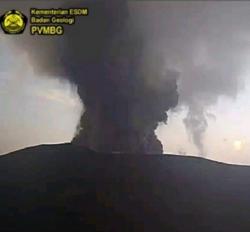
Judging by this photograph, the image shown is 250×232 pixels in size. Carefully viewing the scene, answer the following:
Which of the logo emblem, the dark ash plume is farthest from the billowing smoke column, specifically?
the logo emblem

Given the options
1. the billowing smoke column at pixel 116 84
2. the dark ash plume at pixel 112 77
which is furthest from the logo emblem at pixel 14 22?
the billowing smoke column at pixel 116 84

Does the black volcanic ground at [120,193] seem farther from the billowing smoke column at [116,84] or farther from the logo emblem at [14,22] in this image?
the logo emblem at [14,22]

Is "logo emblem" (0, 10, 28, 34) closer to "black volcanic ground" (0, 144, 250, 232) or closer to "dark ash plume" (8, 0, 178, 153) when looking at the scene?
"dark ash plume" (8, 0, 178, 153)

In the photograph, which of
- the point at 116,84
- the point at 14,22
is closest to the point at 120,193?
the point at 116,84

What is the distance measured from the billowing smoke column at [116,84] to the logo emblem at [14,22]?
224 mm

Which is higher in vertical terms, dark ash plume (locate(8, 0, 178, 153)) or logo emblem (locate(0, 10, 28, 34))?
logo emblem (locate(0, 10, 28, 34))

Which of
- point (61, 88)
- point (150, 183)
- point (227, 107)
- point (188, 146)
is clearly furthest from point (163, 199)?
point (61, 88)

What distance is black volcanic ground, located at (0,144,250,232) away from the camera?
275cm

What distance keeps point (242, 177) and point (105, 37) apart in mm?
922

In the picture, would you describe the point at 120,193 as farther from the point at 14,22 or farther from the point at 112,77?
the point at 14,22

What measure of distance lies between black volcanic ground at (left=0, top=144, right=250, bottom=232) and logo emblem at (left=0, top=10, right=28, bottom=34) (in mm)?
576

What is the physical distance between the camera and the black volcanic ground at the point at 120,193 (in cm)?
275

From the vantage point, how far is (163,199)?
9.04 feet

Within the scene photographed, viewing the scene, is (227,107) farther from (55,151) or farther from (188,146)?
(55,151)
